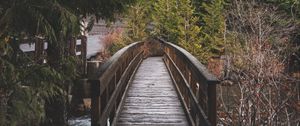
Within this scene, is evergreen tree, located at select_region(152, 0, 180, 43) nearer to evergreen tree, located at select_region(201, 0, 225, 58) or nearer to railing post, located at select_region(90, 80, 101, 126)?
evergreen tree, located at select_region(201, 0, 225, 58)

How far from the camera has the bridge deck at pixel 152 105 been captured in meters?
7.59

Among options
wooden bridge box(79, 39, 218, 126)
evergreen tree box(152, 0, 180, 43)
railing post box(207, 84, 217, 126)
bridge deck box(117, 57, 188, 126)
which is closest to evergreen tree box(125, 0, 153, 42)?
evergreen tree box(152, 0, 180, 43)

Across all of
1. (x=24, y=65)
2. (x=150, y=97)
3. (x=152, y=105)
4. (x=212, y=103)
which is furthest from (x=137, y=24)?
(x=24, y=65)

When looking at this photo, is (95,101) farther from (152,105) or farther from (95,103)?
(152,105)

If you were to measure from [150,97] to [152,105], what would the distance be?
3.42ft

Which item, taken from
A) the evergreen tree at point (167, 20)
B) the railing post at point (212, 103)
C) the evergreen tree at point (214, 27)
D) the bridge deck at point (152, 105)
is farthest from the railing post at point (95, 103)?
the evergreen tree at point (167, 20)

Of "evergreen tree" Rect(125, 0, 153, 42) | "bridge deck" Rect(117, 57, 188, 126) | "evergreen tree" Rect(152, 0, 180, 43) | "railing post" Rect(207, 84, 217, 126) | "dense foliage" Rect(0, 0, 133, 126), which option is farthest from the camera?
"evergreen tree" Rect(125, 0, 153, 42)

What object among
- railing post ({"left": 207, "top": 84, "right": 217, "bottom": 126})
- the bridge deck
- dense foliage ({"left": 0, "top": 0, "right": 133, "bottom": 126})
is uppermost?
dense foliage ({"left": 0, "top": 0, "right": 133, "bottom": 126})

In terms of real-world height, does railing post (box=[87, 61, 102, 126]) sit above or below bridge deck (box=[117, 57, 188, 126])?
above

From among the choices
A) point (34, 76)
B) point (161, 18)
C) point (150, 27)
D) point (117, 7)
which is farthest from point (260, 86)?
point (150, 27)

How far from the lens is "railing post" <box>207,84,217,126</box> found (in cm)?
499

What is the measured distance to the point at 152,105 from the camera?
9.13m

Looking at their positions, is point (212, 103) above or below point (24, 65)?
below

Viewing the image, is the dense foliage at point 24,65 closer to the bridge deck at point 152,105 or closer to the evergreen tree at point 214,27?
the bridge deck at point 152,105
